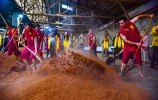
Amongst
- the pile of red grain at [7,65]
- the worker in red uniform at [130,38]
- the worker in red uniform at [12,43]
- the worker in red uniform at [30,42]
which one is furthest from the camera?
the worker in red uniform at [12,43]

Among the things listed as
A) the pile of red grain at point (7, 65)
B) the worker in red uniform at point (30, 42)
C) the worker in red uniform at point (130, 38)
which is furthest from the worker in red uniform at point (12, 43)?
the worker in red uniform at point (130, 38)

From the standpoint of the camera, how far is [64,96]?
2.28 metres

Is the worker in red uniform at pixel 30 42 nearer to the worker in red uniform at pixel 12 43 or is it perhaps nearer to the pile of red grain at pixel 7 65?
the pile of red grain at pixel 7 65

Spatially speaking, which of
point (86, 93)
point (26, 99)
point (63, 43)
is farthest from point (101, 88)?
point (63, 43)

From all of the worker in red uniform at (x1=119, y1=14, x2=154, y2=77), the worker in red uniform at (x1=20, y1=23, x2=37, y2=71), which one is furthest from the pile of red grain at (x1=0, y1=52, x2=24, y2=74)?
the worker in red uniform at (x1=119, y1=14, x2=154, y2=77)

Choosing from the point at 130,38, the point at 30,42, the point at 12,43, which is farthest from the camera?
the point at 12,43

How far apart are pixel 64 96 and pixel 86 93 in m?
0.38

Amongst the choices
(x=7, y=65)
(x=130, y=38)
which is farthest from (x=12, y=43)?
(x=130, y=38)

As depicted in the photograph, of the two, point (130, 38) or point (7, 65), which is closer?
point (130, 38)

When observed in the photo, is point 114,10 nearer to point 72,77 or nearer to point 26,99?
point 72,77

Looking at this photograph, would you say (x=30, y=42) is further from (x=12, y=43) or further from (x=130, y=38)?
(x=130, y=38)

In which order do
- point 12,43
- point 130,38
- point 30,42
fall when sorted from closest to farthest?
point 130,38, point 30,42, point 12,43

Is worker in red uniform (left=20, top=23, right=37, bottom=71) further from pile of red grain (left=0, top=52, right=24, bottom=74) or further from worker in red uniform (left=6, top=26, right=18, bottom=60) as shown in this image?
worker in red uniform (left=6, top=26, right=18, bottom=60)

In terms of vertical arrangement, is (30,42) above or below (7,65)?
above
